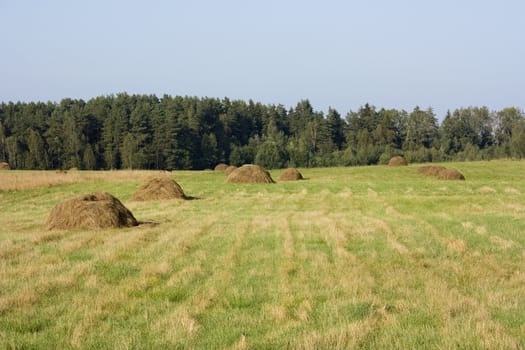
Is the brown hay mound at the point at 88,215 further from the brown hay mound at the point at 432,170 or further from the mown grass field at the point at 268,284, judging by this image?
the brown hay mound at the point at 432,170

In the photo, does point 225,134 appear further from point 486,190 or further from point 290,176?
point 486,190

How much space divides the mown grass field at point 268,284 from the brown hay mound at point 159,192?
8.64 metres

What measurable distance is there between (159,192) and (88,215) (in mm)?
11735

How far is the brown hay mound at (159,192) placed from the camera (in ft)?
86.0

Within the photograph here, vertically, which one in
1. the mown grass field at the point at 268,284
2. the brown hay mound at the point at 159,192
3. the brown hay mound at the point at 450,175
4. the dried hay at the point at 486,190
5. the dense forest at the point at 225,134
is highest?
the dense forest at the point at 225,134

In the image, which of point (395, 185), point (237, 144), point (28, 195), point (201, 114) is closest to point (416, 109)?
point (237, 144)

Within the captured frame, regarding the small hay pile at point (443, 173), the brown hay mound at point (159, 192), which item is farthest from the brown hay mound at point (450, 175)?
the brown hay mound at point (159, 192)

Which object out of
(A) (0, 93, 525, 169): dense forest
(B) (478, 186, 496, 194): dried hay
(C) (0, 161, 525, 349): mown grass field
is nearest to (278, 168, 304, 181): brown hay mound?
(B) (478, 186, 496, 194): dried hay

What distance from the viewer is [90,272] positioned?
8.76m

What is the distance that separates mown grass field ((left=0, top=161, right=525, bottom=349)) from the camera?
220 inches

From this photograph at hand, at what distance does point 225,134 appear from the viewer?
403ft

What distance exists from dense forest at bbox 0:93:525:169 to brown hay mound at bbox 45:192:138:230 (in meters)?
76.9

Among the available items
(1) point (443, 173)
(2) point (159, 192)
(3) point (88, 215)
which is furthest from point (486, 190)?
(3) point (88, 215)

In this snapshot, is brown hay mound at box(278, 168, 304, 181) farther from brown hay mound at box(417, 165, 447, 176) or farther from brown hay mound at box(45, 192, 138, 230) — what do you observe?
brown hay mound at box(45, 192, 138, 230)
